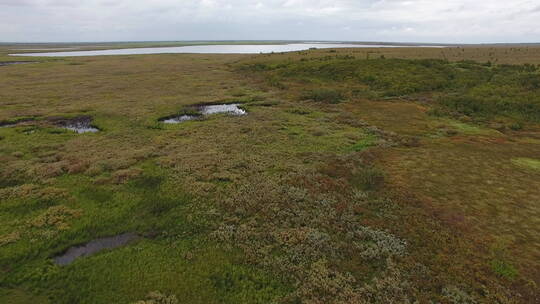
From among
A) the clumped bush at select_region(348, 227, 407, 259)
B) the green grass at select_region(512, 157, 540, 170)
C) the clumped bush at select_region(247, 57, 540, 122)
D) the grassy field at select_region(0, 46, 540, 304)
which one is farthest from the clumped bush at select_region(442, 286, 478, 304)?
the clumped bush at select_region(247, 57, 540, 122)

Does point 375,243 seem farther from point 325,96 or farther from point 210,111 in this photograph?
point 325,96

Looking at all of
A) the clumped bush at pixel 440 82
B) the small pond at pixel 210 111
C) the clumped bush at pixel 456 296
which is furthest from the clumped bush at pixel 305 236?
the clumped bush at pixel 440 82

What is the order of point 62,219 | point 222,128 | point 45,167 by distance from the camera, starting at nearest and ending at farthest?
point 62,219 < point 45,167 < point 222,128

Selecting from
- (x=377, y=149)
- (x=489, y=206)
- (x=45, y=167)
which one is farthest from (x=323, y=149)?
(x=45, y=167)

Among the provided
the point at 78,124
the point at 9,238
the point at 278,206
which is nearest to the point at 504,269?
the point at 278,206

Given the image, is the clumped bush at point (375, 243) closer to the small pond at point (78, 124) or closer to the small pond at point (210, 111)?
the small pond at point (210, 111)

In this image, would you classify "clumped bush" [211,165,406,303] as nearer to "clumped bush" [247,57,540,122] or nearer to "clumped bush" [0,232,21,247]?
"clumped bush" [0,232,21,247]

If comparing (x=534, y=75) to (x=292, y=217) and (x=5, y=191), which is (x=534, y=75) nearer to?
(x=292, y=217)
